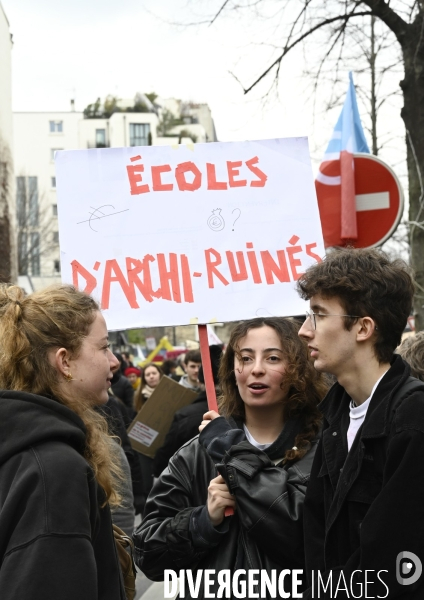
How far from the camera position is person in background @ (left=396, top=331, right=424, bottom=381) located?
3.56m

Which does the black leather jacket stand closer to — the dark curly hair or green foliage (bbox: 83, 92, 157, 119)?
the dark curly hair

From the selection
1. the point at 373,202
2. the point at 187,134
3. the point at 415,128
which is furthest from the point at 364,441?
the point at 187,134

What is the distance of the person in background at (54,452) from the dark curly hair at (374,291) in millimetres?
789

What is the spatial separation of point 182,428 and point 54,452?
14.0 ft

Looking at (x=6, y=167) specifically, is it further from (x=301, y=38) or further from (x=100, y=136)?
(x=100, y=136)

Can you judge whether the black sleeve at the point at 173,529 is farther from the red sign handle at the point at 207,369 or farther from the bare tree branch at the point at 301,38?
the bare tree branch at the point at 301,38

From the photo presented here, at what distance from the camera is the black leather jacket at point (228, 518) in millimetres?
3043

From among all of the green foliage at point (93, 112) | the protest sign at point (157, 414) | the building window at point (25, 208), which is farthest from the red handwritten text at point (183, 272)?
the green foliage at point (93, 112)

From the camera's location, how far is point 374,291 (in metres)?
2.89

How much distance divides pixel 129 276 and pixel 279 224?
699mm

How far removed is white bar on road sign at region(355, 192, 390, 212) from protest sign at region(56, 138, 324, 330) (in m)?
2.54

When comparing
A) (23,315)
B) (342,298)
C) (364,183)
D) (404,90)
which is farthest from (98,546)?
(404,90)

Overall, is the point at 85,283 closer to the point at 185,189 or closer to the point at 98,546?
the point at 185,189

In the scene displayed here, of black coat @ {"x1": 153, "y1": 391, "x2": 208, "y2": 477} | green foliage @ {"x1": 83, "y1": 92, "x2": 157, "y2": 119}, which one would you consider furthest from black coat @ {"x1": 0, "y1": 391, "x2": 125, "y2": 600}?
green foliage @ {"x1": 83, "y1": 92, "x2": 157, "y2": 119}
